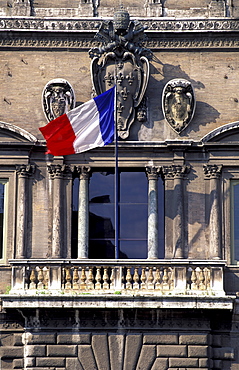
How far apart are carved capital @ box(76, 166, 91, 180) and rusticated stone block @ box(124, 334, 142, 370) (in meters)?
4.83

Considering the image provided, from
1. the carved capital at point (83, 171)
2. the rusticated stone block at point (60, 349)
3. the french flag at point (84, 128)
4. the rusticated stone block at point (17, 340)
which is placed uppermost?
the french flag at point (84, 128)

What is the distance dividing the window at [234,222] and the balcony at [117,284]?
1599 millimetres

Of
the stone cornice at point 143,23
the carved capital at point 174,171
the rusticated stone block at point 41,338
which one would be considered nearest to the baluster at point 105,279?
the rusticated stone block at point 41,338

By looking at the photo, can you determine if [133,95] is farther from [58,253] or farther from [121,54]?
[58,253]

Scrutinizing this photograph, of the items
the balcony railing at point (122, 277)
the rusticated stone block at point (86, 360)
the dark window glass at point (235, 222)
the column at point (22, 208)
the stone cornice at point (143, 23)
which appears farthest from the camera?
the stone cornice at point (143, 23)

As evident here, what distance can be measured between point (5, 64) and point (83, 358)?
29.1 ft

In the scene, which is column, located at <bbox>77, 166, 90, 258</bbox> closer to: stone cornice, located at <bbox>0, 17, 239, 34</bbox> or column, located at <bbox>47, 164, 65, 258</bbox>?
column, located at <bbox>47, 164, 65, 258</bbox>

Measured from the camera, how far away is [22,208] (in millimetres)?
33844

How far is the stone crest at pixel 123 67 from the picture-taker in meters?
33.9

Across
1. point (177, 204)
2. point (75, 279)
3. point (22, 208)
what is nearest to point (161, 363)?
point (75, 279)

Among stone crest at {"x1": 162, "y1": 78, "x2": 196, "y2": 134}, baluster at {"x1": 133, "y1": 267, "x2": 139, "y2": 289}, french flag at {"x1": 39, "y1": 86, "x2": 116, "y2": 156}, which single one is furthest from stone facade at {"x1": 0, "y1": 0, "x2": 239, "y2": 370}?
french flag at {"x1": 39, "y1": 86, "x2": 116, "y2": 156}

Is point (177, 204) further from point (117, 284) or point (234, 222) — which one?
point (117, 284)

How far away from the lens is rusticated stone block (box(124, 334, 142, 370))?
32.2m

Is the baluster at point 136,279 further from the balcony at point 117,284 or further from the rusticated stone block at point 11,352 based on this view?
the rusticated stone block at point 11,352
